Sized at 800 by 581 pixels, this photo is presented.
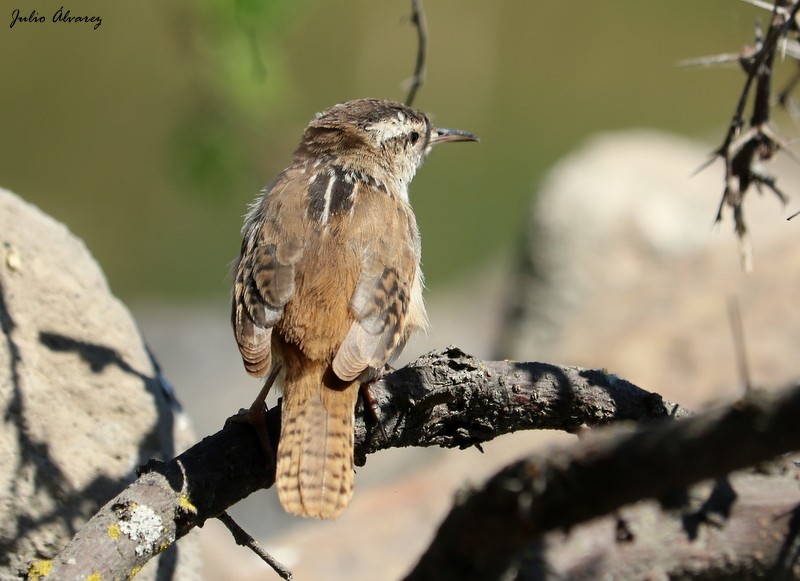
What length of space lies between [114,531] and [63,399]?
1.37m

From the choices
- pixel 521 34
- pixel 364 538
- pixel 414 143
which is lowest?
pixel 364 538

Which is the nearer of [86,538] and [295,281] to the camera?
[86,538]

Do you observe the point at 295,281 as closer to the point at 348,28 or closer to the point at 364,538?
the point at 364,538

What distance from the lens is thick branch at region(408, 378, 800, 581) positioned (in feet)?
5.50

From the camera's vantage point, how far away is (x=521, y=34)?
19469 mm

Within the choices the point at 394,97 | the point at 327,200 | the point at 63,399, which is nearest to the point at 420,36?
the point at 327,200

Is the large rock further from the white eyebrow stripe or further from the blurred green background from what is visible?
the blurred green background

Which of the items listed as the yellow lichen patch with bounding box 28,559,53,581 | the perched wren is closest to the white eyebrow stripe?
the perched wren

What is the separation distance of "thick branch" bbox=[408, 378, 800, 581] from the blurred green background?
12.2 m

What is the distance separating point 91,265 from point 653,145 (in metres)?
7.24

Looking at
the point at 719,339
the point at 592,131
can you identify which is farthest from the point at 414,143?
the point at 592,131

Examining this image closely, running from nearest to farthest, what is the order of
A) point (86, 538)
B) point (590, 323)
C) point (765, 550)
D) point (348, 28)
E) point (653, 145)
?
point (765, 550)
point (86, 538)
point (590, 323)
point (653, 145)
point (348, 28)

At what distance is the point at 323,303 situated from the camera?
12.0ft

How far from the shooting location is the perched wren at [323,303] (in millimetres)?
3203
